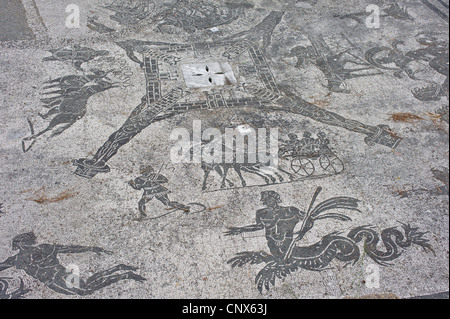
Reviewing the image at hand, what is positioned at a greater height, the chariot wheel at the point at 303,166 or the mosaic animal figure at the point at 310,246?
the chariot wheel at the point at 303,166

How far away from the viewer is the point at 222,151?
4.27 meters

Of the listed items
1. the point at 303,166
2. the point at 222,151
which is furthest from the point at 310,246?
the point at 222,151

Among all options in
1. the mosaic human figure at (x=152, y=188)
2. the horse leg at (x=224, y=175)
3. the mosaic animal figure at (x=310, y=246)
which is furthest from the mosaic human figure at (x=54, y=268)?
the horse leg at (x=224, y=175)

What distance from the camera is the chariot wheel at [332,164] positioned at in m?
4.13

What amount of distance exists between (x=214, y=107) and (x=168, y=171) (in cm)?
114

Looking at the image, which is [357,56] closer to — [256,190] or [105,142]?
[256,190]

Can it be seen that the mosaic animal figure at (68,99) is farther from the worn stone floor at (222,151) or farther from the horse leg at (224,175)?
the horse leg at (224,175)

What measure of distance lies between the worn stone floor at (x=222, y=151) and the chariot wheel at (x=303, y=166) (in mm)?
13

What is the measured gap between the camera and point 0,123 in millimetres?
4488

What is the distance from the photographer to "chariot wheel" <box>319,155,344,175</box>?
4.13m

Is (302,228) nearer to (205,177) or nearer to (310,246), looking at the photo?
(310,246)

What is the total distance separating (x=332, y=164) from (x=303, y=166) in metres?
0.30

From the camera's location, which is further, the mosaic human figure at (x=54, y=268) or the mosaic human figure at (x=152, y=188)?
the mosaic human figure at (x=152, y=188)
